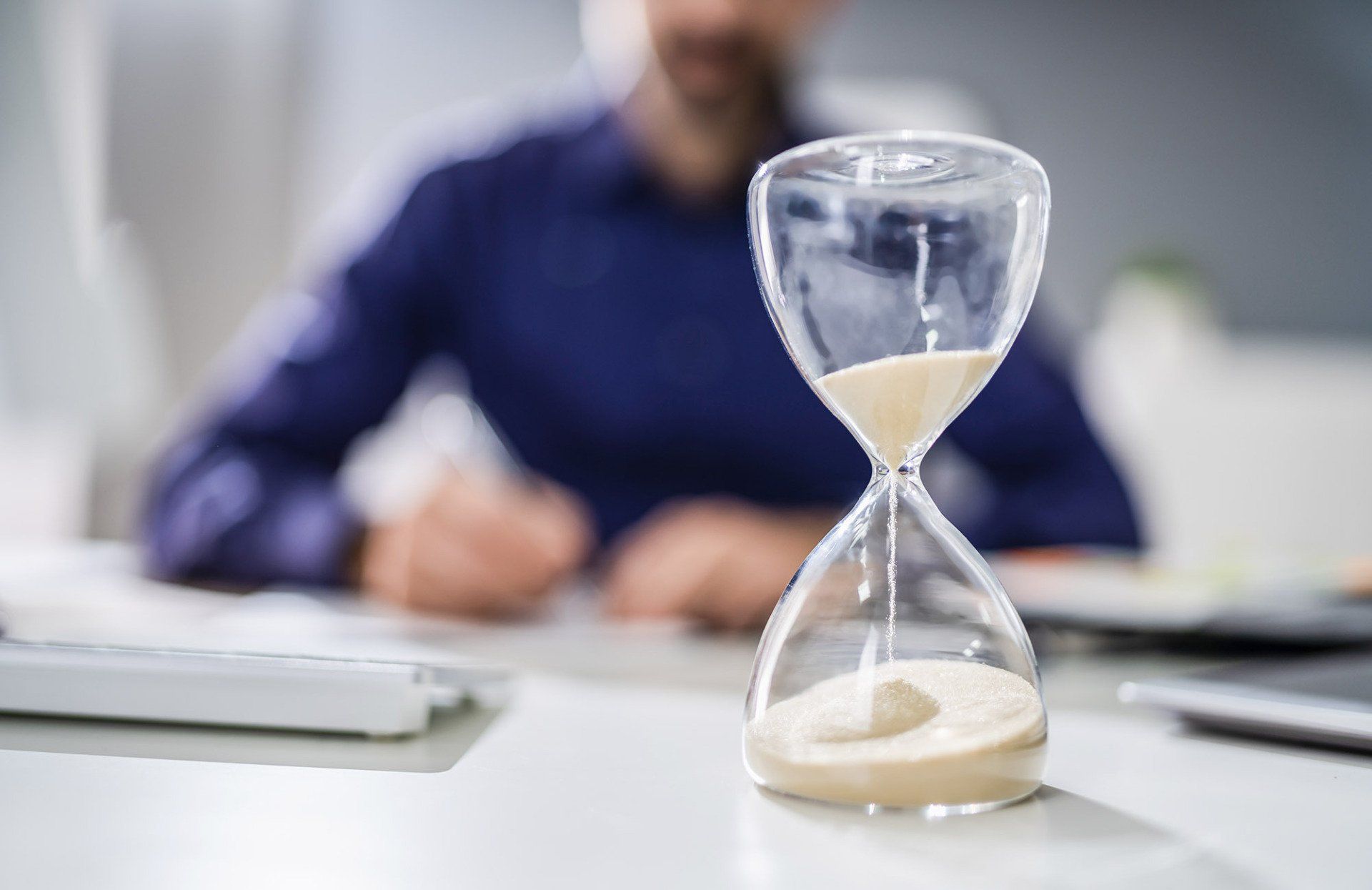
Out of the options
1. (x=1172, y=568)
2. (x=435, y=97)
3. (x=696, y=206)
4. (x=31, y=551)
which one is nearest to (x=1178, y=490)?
(x=696, y=206)

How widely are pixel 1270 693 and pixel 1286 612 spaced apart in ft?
0.74

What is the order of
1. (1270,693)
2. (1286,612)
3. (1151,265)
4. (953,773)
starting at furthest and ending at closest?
1. (1151,265)
2. (1286,612)
3. (1270,693)
4. (953,773)

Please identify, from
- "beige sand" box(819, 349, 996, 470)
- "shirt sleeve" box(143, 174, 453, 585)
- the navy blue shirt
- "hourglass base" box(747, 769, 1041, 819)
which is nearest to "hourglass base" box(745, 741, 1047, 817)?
"hourglass base" box(747, 769, 1041, 819)

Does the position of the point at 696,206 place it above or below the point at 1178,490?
above

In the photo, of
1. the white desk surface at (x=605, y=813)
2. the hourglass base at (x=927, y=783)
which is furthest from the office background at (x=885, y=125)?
the hourglass base at (x=927, y=783)

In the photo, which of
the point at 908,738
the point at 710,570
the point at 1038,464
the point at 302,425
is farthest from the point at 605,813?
the point at 1038,464

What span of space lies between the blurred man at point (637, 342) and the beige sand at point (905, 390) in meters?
0.76

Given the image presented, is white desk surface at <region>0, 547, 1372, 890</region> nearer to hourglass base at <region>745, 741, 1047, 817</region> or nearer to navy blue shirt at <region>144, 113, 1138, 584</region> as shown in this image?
hourglass base at <region>745, 741, 1047, 817</region>

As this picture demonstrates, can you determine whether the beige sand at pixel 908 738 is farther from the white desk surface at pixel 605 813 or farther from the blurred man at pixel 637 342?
the blurred man at pixel 637 342

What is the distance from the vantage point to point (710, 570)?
2.49 feet

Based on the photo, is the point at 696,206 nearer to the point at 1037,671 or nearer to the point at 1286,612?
the point at 1286,612

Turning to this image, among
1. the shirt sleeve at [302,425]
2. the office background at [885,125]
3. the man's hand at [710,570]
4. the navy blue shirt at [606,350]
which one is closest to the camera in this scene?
the man's hand at [710,570]

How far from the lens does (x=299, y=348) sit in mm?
1169

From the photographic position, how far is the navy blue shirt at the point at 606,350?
1.22 m
